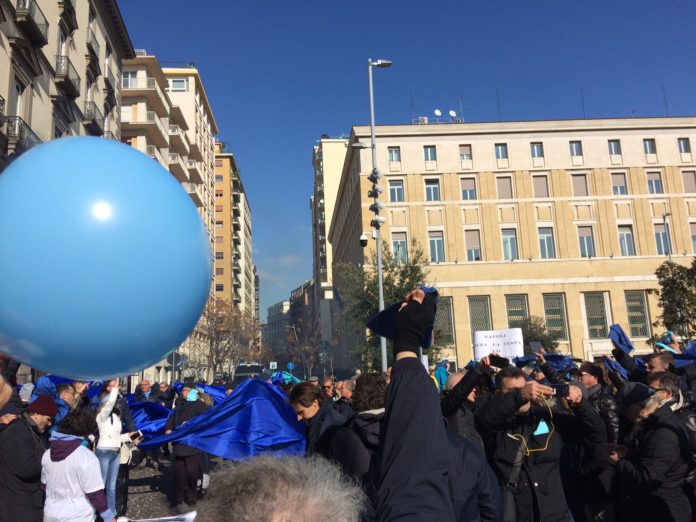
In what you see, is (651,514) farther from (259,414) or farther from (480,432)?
(259,414)

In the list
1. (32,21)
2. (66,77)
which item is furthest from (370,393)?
(66,77)

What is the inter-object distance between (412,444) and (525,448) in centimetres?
322

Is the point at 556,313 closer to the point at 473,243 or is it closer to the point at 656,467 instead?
the point at 473,243

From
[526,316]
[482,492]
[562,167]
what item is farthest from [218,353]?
[482,492]

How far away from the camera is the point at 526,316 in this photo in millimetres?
38500

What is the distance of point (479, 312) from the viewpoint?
38.9 metres

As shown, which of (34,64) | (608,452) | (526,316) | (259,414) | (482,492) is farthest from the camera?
(526,316)

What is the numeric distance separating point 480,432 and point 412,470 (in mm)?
3222

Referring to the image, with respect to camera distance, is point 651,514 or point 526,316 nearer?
point 651,514

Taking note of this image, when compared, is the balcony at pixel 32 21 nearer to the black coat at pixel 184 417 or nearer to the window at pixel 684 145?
the black coat at pixel 184 417

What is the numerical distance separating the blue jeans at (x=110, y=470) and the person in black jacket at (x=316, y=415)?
407 centimetres

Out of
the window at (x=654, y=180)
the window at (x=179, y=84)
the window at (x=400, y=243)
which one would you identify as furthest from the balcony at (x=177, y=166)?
the window at (x=654, y=180)

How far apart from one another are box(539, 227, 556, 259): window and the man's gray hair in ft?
133

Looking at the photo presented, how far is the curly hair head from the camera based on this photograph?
3.66 metres
